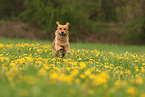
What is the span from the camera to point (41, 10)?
21.5m

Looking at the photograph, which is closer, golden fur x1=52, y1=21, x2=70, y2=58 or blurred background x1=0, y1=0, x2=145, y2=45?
golden fur x1=52, y1=21, x2=70, y2=58

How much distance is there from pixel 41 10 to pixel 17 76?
64.7 ft

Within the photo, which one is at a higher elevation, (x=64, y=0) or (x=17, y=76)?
(x=64, y=0)

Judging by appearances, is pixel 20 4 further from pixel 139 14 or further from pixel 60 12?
pixel 139 14

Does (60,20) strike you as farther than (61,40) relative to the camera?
Yes

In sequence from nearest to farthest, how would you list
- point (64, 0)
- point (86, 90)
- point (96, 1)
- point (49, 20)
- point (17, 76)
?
point (86, 90), point (17, 76), point (49, 20), point (64, 0), point (96, 1)

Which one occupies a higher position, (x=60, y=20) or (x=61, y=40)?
(x=60, y=20)

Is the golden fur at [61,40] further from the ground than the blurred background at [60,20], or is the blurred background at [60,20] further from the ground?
the blurred background at [60,20]

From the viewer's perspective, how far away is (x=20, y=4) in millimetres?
27562

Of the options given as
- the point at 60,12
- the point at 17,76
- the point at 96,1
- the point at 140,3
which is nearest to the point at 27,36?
the point at 60,12

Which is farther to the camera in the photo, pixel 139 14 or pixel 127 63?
pixel 139 14

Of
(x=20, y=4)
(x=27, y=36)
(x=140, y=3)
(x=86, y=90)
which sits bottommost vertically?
(x=86, y=90)

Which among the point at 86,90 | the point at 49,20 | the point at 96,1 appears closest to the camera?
the point at 86,90

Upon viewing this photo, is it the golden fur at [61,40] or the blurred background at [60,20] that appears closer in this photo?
the golden fur at [61,40]
